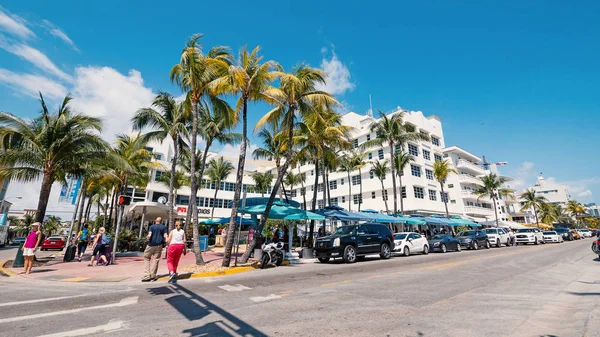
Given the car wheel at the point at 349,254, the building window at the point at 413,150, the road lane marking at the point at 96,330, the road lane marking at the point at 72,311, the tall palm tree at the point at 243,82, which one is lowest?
the road lane marking at the point at 72,311

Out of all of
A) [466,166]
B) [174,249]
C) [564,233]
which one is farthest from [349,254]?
[466,166]

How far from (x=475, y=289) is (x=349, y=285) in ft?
10.6

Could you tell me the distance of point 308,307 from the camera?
18.6ft

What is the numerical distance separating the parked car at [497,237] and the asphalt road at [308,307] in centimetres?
2180

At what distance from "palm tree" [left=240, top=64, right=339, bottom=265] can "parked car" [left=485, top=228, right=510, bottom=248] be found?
2353 cm

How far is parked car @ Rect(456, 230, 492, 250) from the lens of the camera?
2495cm

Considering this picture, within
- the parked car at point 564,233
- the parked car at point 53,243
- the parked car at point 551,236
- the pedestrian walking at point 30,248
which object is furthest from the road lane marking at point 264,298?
the parked car at point 564,233

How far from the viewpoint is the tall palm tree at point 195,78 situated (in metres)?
13.3

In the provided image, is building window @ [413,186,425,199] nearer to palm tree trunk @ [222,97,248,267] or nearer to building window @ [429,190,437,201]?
building window @ [429,190,437,201]

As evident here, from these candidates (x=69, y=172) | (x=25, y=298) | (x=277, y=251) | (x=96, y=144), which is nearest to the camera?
(x=25, y=298)

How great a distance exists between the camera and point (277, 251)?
1307 cm

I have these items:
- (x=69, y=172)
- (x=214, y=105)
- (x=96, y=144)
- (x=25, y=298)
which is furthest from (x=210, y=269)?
(x=69, y=172)

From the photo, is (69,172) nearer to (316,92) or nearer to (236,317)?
(316,92)

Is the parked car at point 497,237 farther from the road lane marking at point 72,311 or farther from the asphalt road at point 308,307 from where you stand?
the road lane marking at point 72,311
